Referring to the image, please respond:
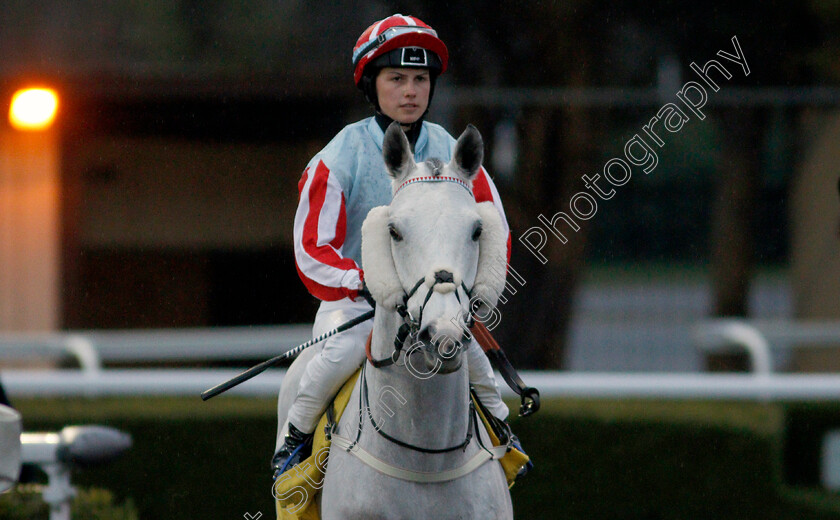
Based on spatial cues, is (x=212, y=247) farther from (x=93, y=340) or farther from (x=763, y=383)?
(x=763, y=383)

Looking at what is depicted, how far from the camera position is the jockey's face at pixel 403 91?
283cm

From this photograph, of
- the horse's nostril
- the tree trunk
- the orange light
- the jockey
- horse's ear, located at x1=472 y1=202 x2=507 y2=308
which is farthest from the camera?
the tree trunk

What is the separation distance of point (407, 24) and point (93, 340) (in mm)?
5877

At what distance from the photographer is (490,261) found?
7.50 ft

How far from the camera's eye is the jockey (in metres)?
2.76

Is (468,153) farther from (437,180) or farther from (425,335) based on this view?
(425,335)

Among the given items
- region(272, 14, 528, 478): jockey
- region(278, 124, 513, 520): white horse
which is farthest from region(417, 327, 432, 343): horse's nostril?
region(272, 14, 528, 478): jockey

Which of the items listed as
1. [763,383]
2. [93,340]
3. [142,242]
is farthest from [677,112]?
[93,340]

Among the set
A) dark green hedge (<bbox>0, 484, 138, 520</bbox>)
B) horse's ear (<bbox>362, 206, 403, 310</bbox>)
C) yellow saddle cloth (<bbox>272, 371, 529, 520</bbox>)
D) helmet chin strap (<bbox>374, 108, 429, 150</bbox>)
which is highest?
helmet chin strap (<bbox>374, 108, 429, 150</bbox>)

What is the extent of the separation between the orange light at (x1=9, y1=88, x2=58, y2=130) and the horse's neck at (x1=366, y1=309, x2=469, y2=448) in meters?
6.32

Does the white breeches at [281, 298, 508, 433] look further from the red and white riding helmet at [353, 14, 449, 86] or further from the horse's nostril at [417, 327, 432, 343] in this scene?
the red and white riding helmet at [353, 14, 449, 86]

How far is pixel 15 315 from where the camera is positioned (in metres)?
8.09

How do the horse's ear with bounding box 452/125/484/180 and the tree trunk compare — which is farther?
the tree trunk

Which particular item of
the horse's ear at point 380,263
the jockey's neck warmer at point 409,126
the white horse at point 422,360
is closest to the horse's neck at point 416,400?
the white horse at point 422,360
